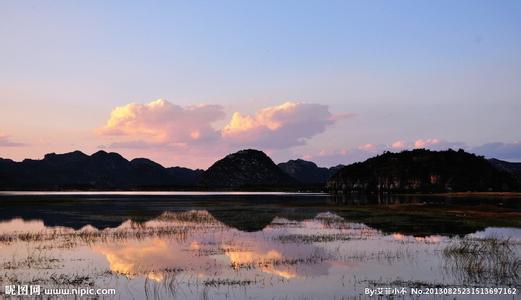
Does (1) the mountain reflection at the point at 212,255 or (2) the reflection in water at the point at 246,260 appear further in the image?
(1) the mountain reflection at the point at 212,255

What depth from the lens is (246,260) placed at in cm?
3011

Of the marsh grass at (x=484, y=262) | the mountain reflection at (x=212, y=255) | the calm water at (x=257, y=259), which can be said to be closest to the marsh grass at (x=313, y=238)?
the calm water at (x=257, y=259)

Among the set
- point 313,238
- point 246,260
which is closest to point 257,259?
point 246,260

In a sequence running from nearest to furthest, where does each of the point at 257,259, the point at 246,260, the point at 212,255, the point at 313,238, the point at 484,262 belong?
the point at 484,262, the point at 246,260, the point at 257,259, the point at 212,255, the point at 313,238

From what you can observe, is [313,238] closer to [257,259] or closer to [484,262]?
[257,259]

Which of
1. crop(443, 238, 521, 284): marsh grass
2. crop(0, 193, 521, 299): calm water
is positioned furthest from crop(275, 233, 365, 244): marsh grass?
crop(443, 238, 521, 284): marsh grass

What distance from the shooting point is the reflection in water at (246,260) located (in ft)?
75.3

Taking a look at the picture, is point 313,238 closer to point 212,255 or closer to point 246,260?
point 212,255

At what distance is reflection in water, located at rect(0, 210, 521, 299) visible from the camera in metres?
23.0

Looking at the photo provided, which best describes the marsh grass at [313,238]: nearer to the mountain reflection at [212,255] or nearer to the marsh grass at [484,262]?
the mountain reflection at [212,255]

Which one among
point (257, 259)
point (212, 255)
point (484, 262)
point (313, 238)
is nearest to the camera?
point (484, 262)

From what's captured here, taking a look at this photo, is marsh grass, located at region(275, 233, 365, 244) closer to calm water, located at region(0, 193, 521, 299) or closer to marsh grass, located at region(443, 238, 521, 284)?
calm water, located at region(0, 193, 521, 299)

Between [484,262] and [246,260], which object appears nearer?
[484,262]

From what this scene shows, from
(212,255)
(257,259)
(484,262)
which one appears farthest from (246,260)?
(484,262)
